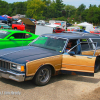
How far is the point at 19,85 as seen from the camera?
5.14 meters

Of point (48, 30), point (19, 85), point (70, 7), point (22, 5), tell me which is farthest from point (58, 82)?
point (70, 7)

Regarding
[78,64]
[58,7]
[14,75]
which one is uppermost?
[58,7]

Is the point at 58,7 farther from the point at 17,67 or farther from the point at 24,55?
the point at 17,67

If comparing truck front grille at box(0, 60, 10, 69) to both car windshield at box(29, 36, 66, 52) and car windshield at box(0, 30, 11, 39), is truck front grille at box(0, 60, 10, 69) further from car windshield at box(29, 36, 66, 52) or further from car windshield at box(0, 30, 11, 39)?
car windshield at box(0, 30, 11, 39)

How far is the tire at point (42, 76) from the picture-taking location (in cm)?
498

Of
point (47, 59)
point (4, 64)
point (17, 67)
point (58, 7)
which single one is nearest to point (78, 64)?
point (47, 59)

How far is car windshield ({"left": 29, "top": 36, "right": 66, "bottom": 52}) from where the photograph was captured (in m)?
5.96

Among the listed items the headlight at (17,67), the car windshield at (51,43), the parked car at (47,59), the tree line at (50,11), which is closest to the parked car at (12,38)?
the car windshield at (51,43)

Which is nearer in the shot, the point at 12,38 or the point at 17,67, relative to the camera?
the point at 17,67

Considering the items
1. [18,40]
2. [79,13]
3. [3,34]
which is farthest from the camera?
[79,13]

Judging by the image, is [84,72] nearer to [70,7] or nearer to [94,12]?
[94,12]

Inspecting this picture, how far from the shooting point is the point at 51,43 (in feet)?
20.4

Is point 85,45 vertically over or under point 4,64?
over

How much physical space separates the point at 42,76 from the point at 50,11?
100 m
